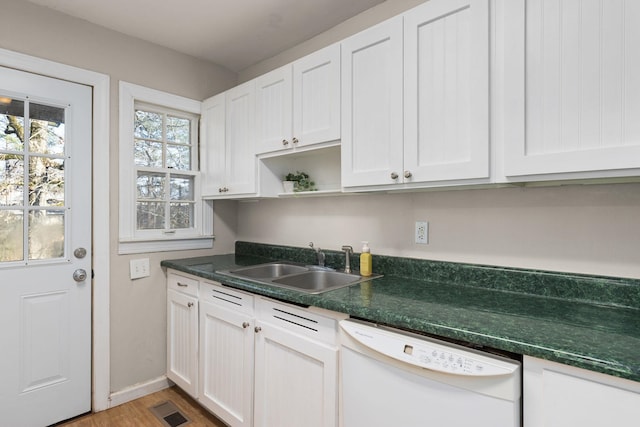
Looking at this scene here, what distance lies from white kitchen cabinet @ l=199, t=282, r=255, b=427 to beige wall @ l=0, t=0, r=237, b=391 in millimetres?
570

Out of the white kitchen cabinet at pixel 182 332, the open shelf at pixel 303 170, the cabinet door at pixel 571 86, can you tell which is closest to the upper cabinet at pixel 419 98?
the cabinet door at pixel 571 86

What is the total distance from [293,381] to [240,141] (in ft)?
5.03

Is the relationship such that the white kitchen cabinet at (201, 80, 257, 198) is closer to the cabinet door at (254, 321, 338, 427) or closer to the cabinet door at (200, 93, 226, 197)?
the cabinet door at (200, 93, 226, 197)

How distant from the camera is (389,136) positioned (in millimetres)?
1539

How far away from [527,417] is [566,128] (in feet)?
2.91

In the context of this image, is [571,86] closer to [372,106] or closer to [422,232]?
[372,106]

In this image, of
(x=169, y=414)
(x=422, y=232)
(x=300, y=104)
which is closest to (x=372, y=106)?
(x=300, y=104)

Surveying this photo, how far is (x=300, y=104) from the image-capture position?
1923 mm

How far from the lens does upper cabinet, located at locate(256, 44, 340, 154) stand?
1771 millimetres

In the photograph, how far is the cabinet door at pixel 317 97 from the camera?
A: 176cm

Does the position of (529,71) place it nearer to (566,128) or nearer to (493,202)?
(566,128)

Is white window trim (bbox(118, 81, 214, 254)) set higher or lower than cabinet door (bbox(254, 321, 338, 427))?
higher

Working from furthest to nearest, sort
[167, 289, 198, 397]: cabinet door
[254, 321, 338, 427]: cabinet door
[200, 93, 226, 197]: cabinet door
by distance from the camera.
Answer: [200, 93, 226, 197]: cabinet door
[167, 289, 198, 397]: cabinet door
[254, 321, 338, 427]: cabinet door

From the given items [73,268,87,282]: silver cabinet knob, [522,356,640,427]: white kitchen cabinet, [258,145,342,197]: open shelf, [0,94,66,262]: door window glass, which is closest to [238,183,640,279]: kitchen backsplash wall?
[258,145,342,197]: open shelf
